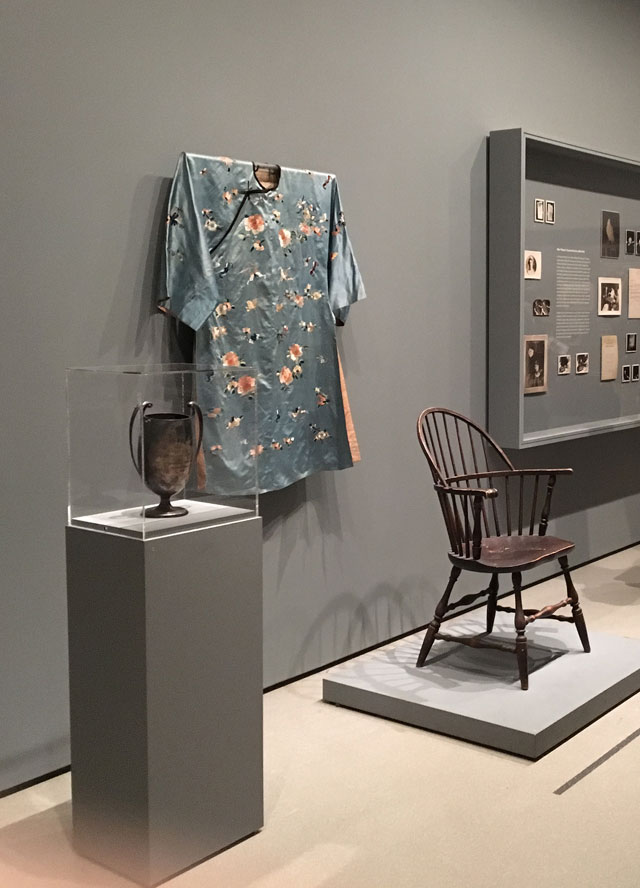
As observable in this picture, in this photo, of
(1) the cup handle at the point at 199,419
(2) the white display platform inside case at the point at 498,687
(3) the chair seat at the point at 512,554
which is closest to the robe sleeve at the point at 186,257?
(1) the cup handle at the point at 199,419

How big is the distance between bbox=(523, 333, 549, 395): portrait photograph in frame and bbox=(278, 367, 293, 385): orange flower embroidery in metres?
1.62

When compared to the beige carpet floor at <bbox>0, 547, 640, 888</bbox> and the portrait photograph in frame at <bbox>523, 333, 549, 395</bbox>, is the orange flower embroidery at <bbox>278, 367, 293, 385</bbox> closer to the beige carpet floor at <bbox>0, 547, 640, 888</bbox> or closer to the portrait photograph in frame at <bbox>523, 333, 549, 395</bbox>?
the beige carpet floor at <bbox>0, 547, 640, 888</bbox>

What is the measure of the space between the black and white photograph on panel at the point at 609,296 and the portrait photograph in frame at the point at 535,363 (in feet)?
2.20

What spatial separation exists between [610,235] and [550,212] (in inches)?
28.4

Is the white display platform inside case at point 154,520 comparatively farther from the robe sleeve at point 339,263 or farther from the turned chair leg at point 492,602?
the turned chair leg at point 492,602

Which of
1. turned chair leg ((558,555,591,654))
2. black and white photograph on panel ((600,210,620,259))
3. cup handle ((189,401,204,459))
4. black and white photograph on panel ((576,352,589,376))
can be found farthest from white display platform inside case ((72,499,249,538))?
black and white photograph on panel ((600,210,620,259))

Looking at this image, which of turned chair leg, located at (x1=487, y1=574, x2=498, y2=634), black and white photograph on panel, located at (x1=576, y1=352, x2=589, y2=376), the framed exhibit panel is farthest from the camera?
black and white photograph on panel, located at (x1=576, y1=352, x2=589, y2=376)

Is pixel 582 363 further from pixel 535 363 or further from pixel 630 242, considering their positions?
pixel 630 242

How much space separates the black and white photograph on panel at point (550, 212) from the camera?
533 cm

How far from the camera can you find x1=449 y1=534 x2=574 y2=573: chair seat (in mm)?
3820

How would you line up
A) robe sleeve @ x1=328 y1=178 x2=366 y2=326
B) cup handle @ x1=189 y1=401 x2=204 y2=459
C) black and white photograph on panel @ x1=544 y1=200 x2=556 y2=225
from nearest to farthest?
cup handle @ x1=189 y1=401 x2=204 y2=459
robe sleeve @ x1=328 y1=178 x2=366 y2=326
black and white photograph on panel @ x1=544 y1=200 x2=556 y2=225

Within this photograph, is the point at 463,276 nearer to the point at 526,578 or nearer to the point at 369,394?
the point at 369,394

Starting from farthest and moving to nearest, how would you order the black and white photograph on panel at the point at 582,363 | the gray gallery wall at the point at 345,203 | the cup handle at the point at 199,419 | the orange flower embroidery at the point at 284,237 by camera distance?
1. the black and white photograph on panel at the point at 582,363
2. the orange flower embroidery at the point at 284,237
3. the gray gallery wall at the point at 345,203
4. the cup handle at the point at 199,419

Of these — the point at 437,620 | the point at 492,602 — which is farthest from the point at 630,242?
the point at 437,620
